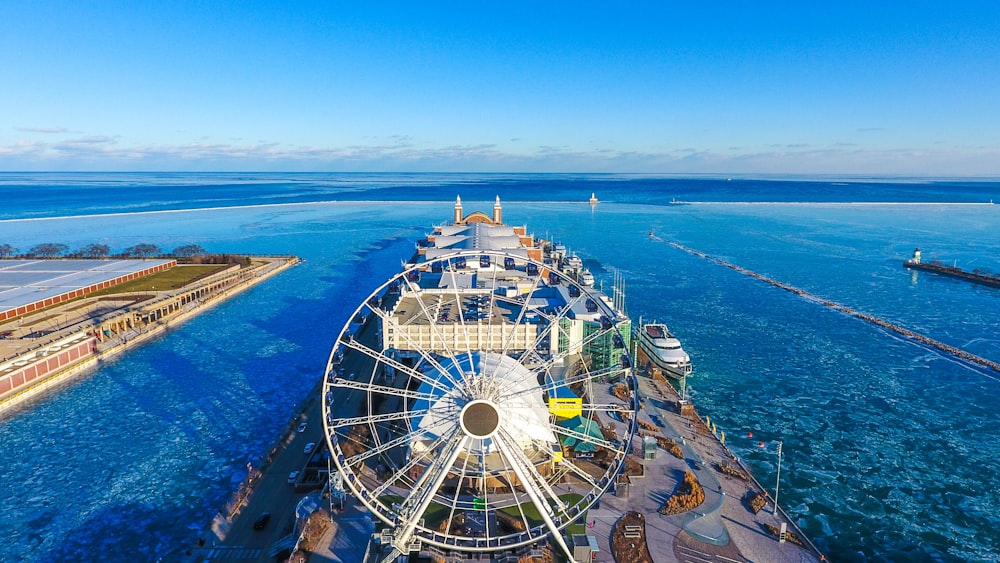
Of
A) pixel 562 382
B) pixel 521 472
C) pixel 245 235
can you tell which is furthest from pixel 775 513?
pixel 245 235

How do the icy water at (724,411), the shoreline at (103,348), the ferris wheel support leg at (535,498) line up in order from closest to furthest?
the ferris wheel support leg at (535,498)
the icy water at (724,411)
the shoreline at (103,348)

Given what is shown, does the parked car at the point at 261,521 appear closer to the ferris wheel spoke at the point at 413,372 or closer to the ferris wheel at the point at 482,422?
the ferris wheel at the point at 482,422

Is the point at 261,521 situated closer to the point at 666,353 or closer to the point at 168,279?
the point at 666,353

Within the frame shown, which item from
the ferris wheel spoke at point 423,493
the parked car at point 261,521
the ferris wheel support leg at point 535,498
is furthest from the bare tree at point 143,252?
the ferris wheel support leg at point 535,498

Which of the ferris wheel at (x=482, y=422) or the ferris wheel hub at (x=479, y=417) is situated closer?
the ferris wheel hub at (x=479, y=417)

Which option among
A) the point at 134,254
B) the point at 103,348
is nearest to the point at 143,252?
the point at 134,254

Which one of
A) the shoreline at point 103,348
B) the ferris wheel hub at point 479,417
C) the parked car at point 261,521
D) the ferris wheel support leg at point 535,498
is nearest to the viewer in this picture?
the ferris wheel support leg at point 535,498

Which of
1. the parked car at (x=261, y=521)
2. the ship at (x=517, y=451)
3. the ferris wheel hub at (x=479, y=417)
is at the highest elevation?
the ferris wheel hub at (x=479, y=417)

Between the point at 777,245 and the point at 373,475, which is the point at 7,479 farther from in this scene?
the point at 777,245
